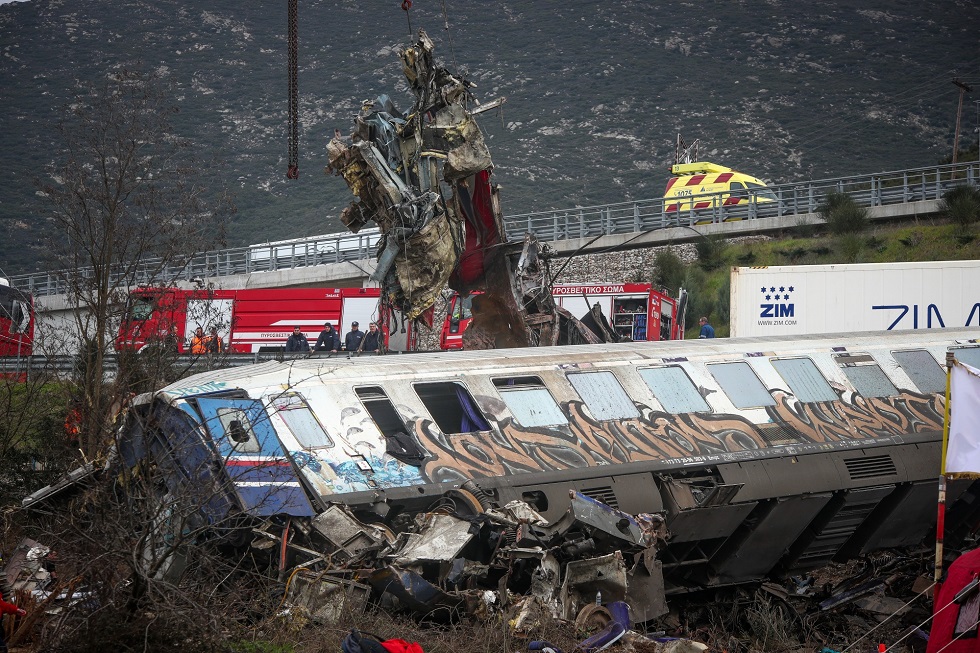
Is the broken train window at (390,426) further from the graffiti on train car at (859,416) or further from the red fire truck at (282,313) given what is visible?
the red fire truck at (282,313)

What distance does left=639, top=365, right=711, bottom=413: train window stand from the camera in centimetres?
1664

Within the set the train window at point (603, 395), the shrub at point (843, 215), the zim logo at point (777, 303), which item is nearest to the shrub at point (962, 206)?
the shrub at point (843, 215)

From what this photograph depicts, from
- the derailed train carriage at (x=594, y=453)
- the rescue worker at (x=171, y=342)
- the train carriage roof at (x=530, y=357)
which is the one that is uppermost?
the rescue worker at (x=171, y=342)

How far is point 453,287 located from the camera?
21.5 meters

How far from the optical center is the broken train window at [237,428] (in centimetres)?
1328

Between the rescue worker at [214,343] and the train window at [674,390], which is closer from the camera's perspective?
the train window at [674,390]

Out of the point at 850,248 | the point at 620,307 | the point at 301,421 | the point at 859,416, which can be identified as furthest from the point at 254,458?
the point at 850,248

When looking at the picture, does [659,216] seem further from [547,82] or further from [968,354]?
[547,82]

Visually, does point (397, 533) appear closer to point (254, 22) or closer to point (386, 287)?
point (386, 287)

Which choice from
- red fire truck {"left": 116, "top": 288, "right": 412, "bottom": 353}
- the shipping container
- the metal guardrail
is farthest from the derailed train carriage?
the metal guardrail

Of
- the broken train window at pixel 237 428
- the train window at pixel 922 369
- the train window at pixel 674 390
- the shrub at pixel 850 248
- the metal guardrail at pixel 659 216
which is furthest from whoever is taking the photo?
the metal guardrail at pixel 659 216

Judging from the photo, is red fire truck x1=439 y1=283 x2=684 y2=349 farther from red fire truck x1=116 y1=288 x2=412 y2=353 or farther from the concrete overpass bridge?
the concrete overpass bridge

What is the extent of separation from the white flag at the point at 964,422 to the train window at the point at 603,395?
4453 mm

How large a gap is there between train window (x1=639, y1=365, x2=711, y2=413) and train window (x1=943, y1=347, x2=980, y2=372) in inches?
203
